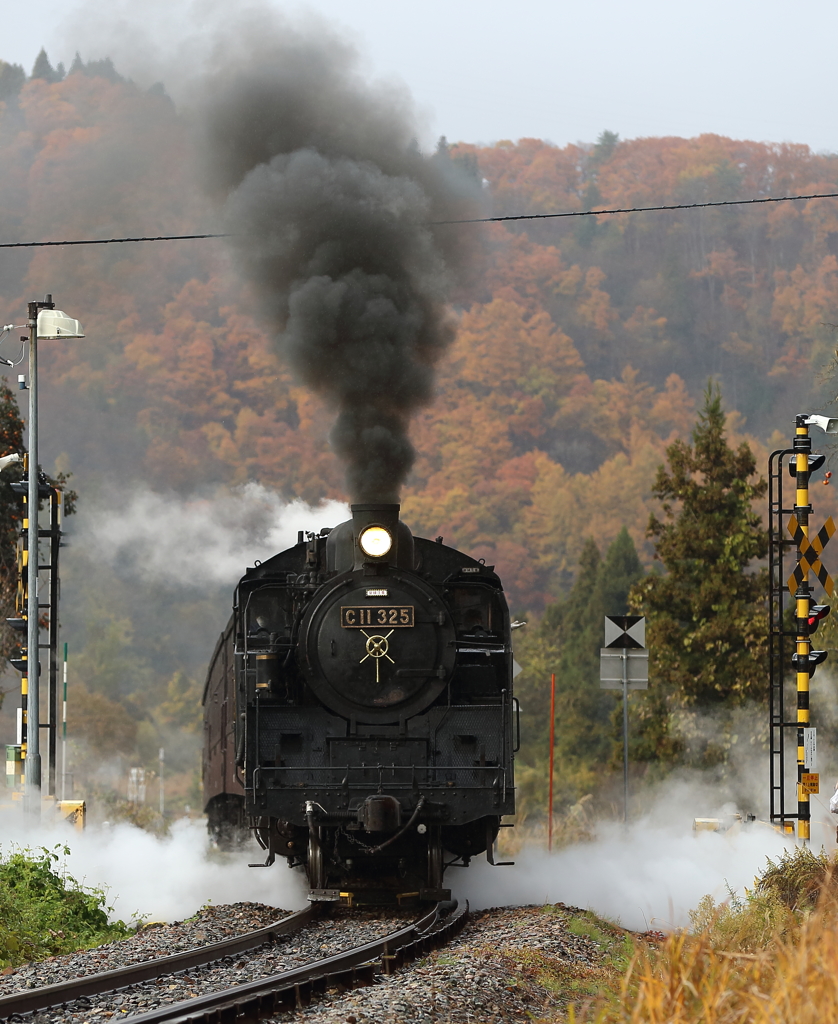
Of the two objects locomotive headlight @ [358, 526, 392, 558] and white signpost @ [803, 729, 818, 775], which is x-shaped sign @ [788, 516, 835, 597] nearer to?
white signpost @ [803, 729, 818, 775]

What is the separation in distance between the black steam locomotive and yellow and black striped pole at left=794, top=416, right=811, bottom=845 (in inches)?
136

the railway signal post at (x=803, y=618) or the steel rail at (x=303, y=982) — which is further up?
the railway signal post at (x=803, y=618)

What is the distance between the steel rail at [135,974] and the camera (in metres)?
6.73

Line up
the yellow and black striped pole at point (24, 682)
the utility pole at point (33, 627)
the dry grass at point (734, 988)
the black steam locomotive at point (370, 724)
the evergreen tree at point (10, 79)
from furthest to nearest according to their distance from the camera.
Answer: the evergreen tree at point (10, 79) < the yellow and black striped pole at point (24, 682) < the utility pole at point (33, 627) < the black steam locomotive at point (370, 724) < the dry grass at point (734, 988)

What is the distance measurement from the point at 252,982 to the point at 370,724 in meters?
4.07

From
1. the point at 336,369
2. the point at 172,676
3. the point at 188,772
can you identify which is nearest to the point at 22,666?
the point at 336,369

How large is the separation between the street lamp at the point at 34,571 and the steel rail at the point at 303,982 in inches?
298

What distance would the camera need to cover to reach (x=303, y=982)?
7000 mm

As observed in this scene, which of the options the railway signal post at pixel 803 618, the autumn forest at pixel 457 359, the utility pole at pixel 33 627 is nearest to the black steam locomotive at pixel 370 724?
the railway signal post at pixel 803 618

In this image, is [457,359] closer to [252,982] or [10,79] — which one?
[10,79]

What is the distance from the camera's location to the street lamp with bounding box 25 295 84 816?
52.2 ft

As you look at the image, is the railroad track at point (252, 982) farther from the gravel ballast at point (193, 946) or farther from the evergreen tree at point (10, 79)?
the evergreen tree at point (10, 79)

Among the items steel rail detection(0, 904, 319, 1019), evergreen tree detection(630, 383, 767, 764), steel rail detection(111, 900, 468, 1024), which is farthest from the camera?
evergreen tree detection(630, 383, 767, 764)

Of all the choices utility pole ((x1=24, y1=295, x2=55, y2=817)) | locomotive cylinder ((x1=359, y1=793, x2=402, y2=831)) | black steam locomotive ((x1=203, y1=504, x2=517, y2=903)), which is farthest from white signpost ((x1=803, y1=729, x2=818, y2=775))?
utility pole ((x1=24, y1=295, x2=55, y2=817))
